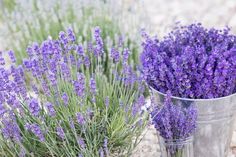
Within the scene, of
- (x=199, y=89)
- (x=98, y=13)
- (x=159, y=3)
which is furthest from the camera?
(x=159, y=3)

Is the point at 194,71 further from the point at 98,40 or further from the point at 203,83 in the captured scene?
the point at 98,40

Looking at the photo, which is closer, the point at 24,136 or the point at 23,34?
the point at 24,136

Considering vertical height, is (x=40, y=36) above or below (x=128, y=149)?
above

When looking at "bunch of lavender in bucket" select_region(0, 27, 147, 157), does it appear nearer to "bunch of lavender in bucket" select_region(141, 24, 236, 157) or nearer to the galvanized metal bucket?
"bunch of lavender in bucket" select_region(141, 24, 236, 157)

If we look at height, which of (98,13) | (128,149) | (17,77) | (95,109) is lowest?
(128,149)

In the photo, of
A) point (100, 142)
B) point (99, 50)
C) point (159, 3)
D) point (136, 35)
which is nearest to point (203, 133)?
point (100, 142)

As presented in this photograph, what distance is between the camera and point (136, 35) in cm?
368

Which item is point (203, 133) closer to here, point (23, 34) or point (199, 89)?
point (199, 89)

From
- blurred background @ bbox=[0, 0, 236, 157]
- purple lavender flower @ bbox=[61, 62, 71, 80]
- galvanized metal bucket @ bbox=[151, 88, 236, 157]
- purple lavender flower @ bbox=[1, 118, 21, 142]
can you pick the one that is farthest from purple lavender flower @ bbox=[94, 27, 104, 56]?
blurred background @ bbox=[0, 0, 236, 157]

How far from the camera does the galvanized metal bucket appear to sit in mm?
2314

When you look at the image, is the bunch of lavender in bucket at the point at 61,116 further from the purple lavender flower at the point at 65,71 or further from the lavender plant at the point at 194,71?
the lavender plant at the point at 194,71

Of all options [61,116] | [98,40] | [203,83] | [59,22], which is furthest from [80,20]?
[203,83]

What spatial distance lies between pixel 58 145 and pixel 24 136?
0.65 ft

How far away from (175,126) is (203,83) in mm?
271
